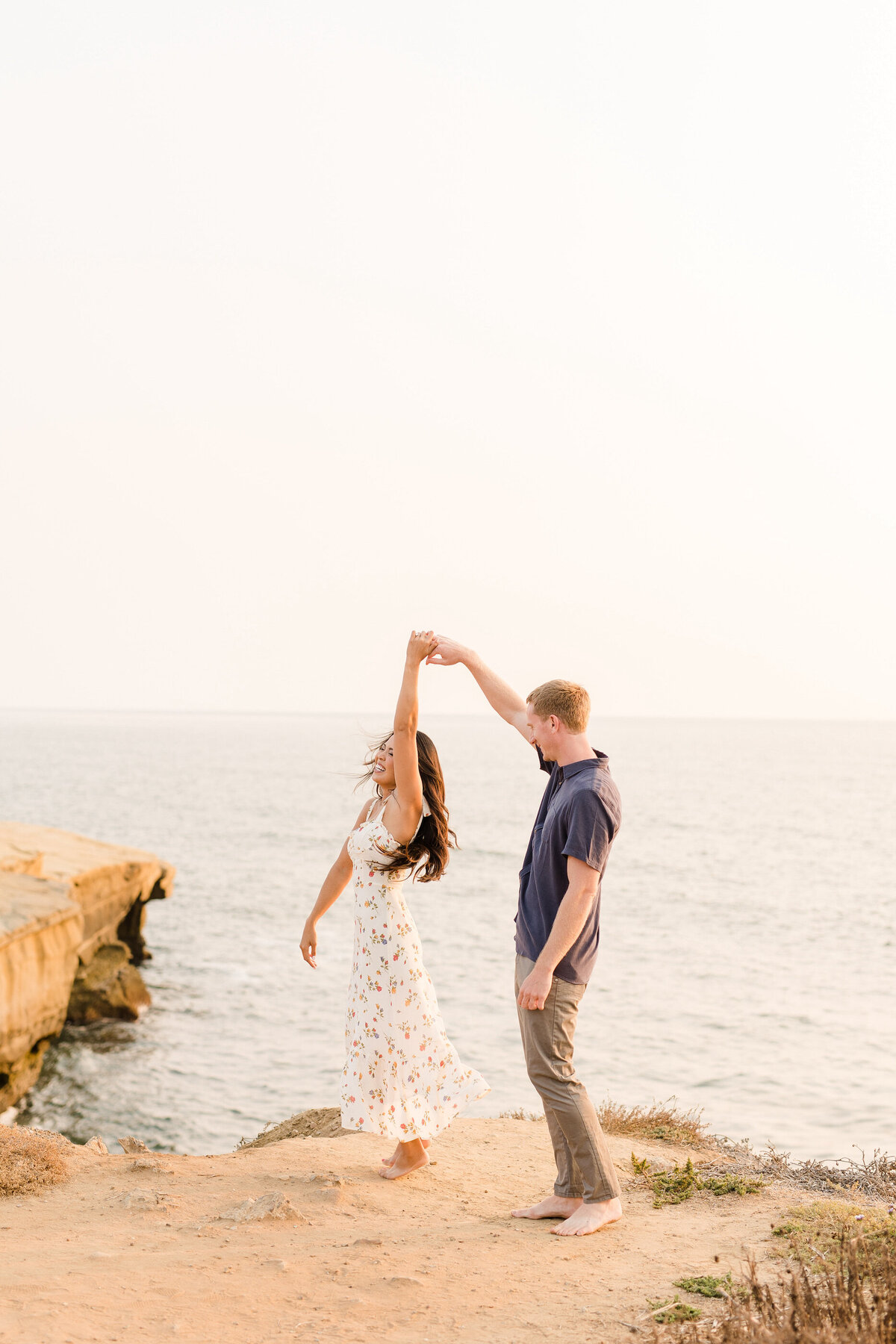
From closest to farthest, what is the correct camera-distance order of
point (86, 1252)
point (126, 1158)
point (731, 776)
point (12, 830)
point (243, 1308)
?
point (243, 1308) < point (86, 1252) < point (126, 1158) < point (12, 830) < point (731, 776)

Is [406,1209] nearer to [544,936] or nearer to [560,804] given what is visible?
[544,936]

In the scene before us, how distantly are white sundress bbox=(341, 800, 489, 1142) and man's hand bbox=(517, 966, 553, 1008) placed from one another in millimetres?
959

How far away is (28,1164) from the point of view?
629 cm

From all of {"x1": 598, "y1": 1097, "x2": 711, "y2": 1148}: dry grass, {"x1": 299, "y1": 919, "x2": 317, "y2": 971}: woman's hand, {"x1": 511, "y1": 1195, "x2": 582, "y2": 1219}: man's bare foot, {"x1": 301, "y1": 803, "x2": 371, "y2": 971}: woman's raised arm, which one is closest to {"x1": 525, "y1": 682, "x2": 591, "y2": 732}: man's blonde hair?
{"x1": 301, "y1": 803, "x2": 371, "y2": 971}: woman's raised arm

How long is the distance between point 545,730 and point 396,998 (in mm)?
1802

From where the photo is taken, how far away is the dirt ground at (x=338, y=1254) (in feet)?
13.6

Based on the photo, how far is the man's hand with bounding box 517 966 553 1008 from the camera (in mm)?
4973

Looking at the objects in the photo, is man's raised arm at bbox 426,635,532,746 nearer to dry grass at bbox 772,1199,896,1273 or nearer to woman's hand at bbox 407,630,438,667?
woman's hand at bbox 407,630,438,667

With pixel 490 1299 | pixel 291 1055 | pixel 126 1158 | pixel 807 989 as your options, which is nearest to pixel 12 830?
pixel 291 1055

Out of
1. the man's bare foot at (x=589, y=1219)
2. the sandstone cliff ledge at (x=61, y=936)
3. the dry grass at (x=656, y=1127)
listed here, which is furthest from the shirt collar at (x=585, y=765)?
the sandstone cliff ledge at (x=61, y=936)

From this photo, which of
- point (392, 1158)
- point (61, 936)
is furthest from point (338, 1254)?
point (61, 936)

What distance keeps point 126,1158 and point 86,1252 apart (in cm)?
188

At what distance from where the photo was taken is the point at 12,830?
2036cm

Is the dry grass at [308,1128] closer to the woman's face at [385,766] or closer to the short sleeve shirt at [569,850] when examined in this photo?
the woman's face at [385,766]
